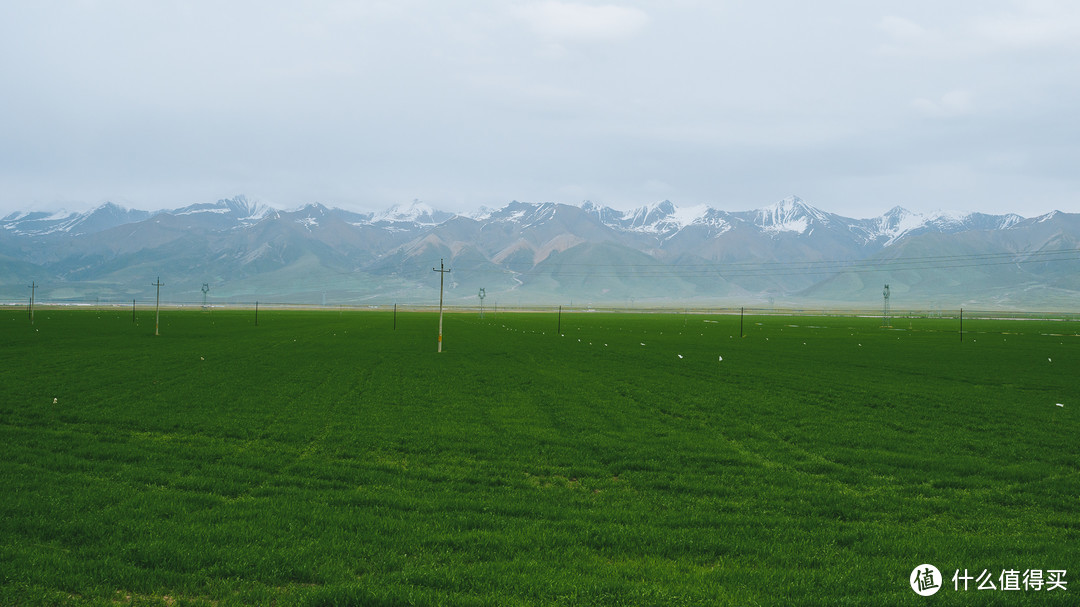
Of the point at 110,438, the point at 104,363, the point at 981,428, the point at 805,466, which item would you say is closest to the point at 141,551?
the point at 110,438

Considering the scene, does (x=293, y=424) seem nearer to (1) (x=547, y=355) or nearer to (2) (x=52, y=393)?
(2) (x=52, y=393)

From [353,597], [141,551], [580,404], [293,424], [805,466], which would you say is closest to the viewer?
[353,597]

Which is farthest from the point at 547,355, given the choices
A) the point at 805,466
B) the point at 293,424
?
the point at 805,466

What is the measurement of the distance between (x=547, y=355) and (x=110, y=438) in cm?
2625

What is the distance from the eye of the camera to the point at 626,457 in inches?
501

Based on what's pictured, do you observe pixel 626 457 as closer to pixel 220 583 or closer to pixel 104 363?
Answer: pixel 220 583

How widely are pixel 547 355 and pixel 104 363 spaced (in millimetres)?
23170

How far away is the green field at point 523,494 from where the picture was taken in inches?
275

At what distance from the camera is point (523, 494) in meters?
10.2

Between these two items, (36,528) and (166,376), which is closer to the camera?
(36,528)

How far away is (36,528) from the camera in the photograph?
8.20m

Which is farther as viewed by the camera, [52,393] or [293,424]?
[52,393]

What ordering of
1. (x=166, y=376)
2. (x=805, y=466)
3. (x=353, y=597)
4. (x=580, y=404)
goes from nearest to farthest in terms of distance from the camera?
(x=353, y=597)
(x=805, y=466)
(x=580, y=404)
(x=166, y=376)

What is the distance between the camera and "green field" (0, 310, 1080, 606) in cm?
699
